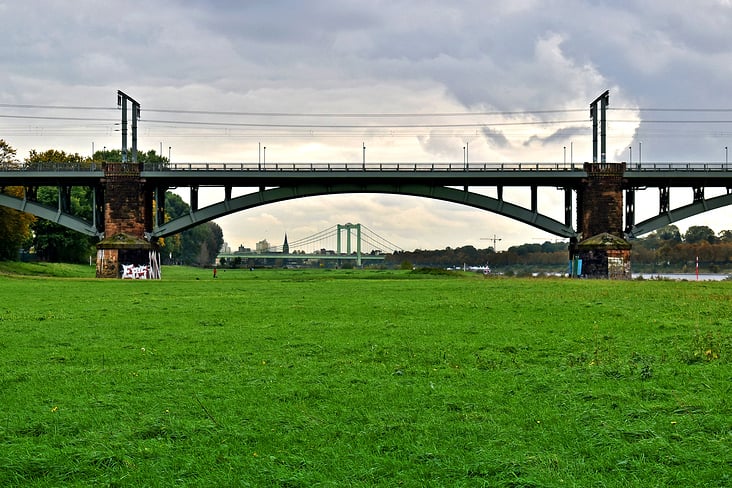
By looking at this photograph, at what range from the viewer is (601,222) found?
2901 inches

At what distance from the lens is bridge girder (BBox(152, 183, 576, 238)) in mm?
74188

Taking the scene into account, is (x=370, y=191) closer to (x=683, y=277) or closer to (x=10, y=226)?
(x=10, y=226)

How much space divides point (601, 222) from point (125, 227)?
48.1m

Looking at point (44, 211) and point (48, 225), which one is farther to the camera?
point (48, 225)

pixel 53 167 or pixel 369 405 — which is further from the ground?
pixel 53 167

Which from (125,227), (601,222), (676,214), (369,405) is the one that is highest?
(676,214)

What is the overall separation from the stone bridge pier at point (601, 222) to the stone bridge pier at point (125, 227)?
44.0 m

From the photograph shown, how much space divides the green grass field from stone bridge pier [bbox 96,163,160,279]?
53.5 meters

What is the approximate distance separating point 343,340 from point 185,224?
60.3 m

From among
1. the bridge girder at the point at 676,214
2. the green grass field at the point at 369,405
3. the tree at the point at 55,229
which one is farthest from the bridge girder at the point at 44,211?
the green grass field at the point at 369,405

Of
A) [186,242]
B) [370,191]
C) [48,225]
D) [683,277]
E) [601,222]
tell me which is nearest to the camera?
[601,222]

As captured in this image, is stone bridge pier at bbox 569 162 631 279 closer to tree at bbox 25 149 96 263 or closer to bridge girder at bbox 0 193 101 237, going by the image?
bridge girder at bbox 0 193 101 237

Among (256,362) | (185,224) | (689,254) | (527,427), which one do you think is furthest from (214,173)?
(689,254)

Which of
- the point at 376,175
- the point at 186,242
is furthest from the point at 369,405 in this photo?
the point at 186,242
